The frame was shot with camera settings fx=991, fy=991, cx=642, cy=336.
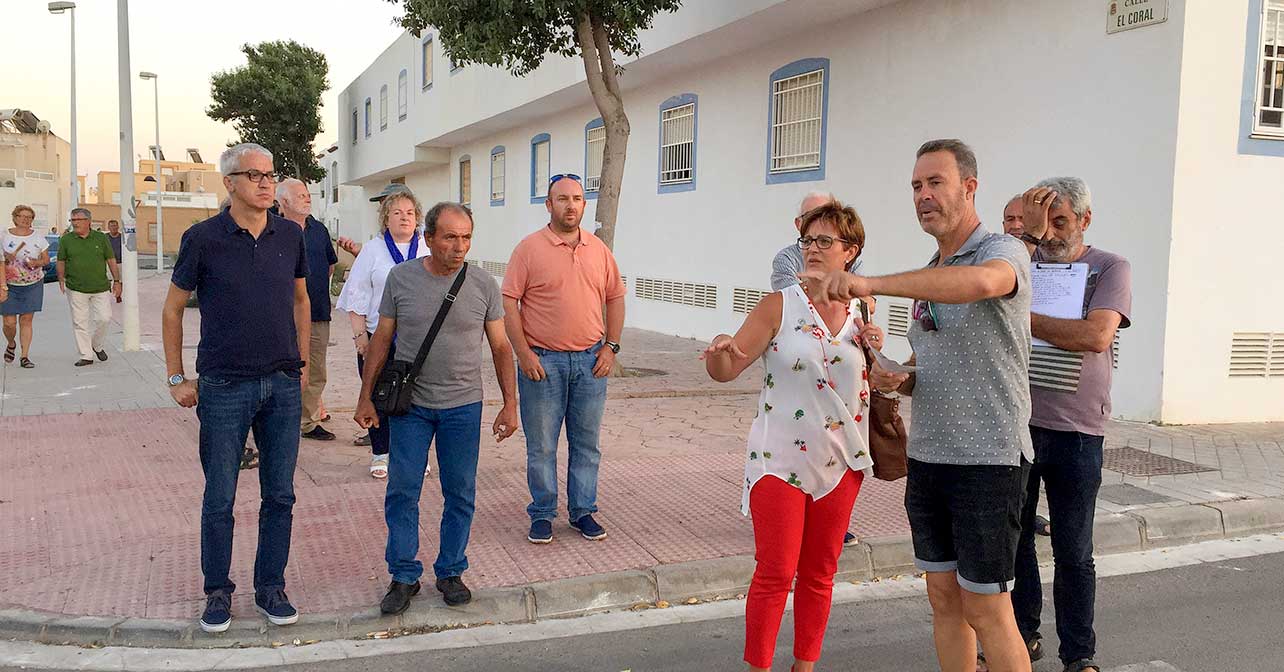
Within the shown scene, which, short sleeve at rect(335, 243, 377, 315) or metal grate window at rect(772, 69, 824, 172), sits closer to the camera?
short sleeve at rect(335, 243, 377, 315)

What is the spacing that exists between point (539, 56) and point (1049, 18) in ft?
19.1

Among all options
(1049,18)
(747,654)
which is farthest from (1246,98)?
(747,654)

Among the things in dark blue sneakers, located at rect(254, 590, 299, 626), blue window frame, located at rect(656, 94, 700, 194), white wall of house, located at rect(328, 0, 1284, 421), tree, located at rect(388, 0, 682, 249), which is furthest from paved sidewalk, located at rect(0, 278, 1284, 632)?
blue window frame, located at rect(656, 94, 700, 194)

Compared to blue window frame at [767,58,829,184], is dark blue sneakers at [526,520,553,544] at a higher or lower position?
lower

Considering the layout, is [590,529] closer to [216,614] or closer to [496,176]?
[216,614]

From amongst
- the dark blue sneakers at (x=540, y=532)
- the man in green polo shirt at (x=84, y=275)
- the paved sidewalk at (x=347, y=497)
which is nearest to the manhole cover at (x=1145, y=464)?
the paved sidewalk at (x=347, y=497)

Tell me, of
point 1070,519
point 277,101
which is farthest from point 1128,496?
point 277,101

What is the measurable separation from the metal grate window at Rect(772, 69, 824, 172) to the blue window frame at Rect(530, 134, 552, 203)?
8.80 meters

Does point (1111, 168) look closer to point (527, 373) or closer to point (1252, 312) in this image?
point (1252, 312)

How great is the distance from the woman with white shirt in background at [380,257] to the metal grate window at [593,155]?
12264 mm

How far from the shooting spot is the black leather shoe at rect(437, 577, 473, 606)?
4.52 meters

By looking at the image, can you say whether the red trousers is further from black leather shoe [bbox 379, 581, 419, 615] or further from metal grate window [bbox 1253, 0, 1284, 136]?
metal grate window [bbox 1253, 0, 1284, 136]

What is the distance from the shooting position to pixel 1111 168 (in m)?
8.73

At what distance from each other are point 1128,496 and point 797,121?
779 centimetres
